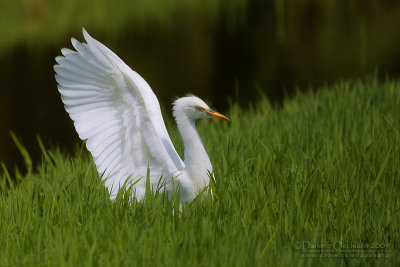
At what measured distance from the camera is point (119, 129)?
3756 mm

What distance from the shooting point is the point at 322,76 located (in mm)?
10109

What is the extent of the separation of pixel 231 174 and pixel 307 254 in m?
1.17

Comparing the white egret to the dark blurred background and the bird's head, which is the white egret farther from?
the dark blurred background

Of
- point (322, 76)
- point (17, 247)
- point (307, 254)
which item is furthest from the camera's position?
point (322, 76)

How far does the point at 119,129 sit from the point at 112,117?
0.08m

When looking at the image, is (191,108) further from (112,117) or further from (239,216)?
(239,216)

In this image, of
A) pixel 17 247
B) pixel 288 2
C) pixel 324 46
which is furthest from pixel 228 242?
pixel 288 2

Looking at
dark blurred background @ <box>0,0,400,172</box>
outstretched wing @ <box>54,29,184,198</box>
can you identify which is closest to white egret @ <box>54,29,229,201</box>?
outstretched wing @ <box>54,29,184,198</box>

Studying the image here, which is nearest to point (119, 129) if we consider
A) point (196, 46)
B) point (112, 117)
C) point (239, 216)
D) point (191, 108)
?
point (112, 117)

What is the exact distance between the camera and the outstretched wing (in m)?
3.66

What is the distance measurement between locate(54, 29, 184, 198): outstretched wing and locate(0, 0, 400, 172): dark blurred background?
3889 mm

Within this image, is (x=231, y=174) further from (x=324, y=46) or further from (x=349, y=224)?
(x=324, y=46)

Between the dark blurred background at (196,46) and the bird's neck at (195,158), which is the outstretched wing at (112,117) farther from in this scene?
the dark blurred background at (196,46)

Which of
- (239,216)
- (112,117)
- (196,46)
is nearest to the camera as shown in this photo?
(239,216)
